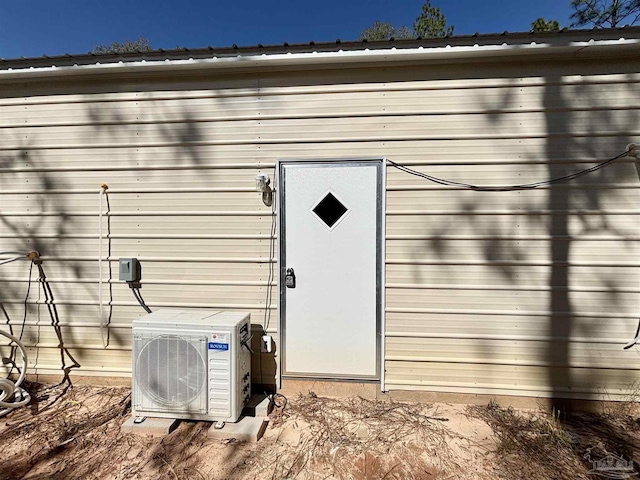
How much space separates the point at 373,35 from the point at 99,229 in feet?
39.4

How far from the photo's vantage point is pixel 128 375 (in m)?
3.15

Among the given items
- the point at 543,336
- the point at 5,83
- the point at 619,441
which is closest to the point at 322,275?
the point at 543,336

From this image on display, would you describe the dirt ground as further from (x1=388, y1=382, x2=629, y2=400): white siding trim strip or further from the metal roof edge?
the metal roof edge

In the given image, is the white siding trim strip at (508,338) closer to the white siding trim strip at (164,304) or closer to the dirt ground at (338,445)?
the dirt ground at (338,445)

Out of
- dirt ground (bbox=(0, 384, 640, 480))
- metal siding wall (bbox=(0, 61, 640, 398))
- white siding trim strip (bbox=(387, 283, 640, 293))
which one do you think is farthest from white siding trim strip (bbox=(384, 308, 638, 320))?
dirt ground (bbox=(0, 384, 640, 480))

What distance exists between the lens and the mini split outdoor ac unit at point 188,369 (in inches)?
97.4

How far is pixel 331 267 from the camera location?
115 inches

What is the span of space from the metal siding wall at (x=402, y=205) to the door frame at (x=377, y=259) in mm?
64

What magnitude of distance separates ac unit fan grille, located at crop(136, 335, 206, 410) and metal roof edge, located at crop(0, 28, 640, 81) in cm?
233

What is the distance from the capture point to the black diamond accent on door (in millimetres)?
2926

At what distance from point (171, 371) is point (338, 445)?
1.33 m

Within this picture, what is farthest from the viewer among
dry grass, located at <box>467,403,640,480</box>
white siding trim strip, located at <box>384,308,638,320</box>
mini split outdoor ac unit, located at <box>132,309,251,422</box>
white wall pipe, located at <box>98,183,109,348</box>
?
white wall pipe, located at <box>98,183,109,348</box>

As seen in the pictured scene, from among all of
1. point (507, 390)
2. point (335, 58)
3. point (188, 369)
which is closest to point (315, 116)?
point (335, 58)

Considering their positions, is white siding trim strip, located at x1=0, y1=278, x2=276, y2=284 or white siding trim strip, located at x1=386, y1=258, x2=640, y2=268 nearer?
white siding trim strip, located at x1=386, y1=258, x2=640, y2=268
